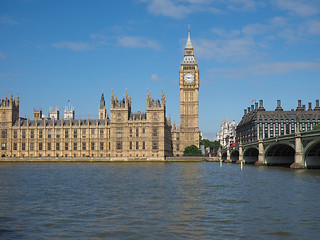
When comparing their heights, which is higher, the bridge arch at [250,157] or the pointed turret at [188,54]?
the pointed turret at [188,54]

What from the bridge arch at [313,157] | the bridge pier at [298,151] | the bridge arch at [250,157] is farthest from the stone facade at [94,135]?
the bridge pier at [298,151]

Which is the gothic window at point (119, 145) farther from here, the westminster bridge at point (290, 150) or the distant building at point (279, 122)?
the distant building at point (279, 122)

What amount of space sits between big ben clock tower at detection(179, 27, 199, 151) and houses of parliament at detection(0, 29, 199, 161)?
393 millimetres

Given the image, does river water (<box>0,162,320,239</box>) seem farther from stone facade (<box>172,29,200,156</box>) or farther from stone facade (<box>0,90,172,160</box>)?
stone facade (<box>172,29,200,156</box>)

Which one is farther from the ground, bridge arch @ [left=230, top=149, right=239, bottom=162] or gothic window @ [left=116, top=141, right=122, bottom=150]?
gothic window @ [left=116, top=141, right=122, bottom=150]

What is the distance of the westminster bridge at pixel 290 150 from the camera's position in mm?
62156

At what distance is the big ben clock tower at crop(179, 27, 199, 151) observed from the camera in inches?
6186

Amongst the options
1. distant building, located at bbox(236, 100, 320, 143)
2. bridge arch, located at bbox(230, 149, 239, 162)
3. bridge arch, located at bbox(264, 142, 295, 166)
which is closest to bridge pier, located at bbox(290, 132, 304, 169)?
bridge arch, located at bbox(264, 142, 295, 166)

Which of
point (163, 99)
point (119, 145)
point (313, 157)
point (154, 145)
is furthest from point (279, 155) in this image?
point (119, 145)

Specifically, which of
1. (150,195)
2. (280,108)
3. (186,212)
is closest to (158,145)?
(280,108)

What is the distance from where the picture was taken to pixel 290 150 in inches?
3474

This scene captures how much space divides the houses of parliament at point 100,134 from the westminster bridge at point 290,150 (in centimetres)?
3564

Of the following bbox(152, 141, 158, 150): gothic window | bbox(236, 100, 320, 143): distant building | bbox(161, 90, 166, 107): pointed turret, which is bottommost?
bbox(152, 141, 158, 150): gothic window

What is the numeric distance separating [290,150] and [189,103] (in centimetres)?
7492
